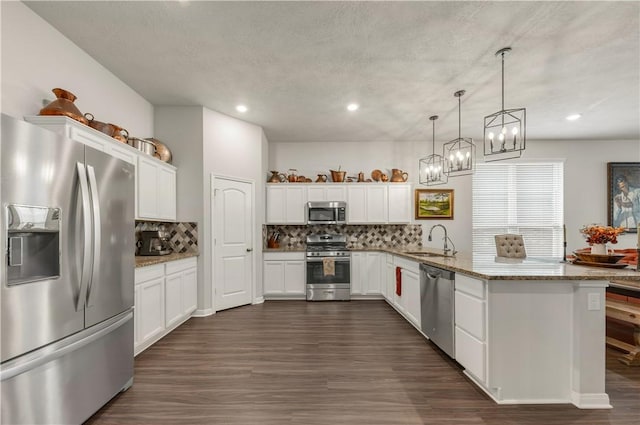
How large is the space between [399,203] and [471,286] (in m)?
3.40

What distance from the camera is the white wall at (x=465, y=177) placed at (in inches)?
237

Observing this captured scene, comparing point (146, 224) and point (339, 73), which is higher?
point (339, 73)

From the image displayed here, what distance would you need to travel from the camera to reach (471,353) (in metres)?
2.47

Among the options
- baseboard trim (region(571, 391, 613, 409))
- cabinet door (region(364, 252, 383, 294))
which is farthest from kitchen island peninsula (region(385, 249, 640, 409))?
cabinet door (region(364, 252, 383, 294))

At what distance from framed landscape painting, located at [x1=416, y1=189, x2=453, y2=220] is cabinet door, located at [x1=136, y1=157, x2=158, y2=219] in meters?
4.62

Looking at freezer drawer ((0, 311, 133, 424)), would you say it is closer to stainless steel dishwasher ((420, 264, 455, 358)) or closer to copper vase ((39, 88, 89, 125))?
copper vase ((39, 88, 89, 125))

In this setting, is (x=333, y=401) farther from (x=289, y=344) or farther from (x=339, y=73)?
(x=339, y=73)

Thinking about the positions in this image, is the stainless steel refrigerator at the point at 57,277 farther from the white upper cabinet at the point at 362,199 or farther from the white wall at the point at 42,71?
the white upper cabinet at the point at 362,199

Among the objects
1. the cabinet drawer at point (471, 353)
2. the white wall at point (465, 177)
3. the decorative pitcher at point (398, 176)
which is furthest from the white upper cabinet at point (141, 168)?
the decorative pitcher at point (398, 176)

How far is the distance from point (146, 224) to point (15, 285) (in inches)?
108

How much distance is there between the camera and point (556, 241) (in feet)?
19.9

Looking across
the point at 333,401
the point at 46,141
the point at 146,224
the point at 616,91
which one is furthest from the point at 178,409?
the point at 616,91

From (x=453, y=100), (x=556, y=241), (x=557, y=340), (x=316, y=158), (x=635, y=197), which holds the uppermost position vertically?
(x=453, y=100)

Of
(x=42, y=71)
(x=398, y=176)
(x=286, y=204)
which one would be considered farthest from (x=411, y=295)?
(x=42, y=71)
